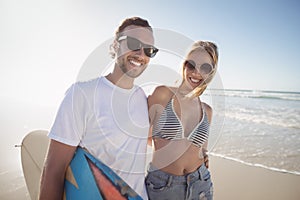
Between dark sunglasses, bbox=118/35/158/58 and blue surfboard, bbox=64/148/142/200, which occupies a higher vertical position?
dark sunglasses, bbox=118/35/158/58

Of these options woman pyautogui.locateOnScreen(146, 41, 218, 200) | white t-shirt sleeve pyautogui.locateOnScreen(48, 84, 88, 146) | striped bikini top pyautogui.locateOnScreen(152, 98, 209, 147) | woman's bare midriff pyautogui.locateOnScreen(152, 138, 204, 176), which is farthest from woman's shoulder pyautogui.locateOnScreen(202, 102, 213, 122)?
white t-shirt sleeve pyautogui.locateOnScreen(48, 84, 88, 146)

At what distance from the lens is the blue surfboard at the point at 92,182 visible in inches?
64.2

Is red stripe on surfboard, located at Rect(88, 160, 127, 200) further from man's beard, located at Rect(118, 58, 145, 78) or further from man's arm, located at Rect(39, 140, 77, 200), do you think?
man's beard, located at Rect(118, 58, 145, 78)

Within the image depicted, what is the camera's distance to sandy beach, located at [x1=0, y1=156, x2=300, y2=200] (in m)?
3.73

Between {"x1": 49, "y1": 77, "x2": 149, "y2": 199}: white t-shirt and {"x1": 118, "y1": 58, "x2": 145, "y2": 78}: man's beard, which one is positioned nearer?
{"x1": 49, "y1": 77, "x2": 149, "y2": 199}: white t-shirt

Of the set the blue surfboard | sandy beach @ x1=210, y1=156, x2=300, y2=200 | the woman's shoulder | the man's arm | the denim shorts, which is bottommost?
sandy beach @ x1=210, y1=156, x2=300, y2=200

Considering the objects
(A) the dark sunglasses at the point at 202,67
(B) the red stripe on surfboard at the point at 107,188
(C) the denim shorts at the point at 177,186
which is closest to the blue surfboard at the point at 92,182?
(B) the red stripe on surfboard at the point at 107,188

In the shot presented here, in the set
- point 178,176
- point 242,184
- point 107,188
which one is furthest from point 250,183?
point 107,188

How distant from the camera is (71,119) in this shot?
1434 mm

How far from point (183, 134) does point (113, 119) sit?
79 cm

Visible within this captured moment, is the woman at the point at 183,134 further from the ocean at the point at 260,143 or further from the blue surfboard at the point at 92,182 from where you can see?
the ocean at the point at 260,143

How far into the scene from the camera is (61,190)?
1.57 m

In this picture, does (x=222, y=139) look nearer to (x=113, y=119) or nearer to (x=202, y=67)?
(x=202, y=67)

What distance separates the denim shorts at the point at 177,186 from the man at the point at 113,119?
0.23 m
